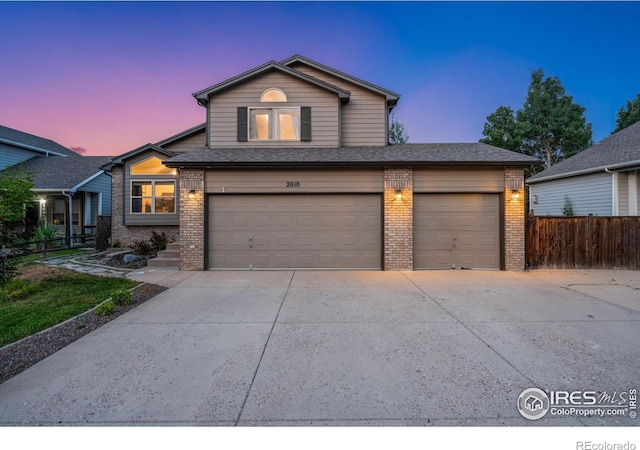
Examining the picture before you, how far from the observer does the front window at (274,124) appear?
414 inches

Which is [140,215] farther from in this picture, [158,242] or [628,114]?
[628,114]

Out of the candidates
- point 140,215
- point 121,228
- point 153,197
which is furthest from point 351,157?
point 121,228

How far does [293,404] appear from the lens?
2543 millimetres

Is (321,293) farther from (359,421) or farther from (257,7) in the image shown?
(257,7)

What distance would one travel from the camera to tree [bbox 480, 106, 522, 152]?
2848 cm

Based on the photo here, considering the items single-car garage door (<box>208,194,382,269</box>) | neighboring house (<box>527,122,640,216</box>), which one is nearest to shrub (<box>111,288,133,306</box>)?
single-car garage door (<box>208,194,382,269</box>)

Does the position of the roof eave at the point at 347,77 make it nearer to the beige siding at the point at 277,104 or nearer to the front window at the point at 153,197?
the beige siding at the point at 277,104

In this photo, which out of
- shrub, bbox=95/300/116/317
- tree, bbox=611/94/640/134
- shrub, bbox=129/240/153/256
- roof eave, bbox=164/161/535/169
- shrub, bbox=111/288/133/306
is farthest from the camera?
tree, bbox=611/94/640/134

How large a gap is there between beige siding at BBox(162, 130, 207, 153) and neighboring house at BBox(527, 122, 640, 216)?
15902 mm

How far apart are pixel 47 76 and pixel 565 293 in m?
24.4

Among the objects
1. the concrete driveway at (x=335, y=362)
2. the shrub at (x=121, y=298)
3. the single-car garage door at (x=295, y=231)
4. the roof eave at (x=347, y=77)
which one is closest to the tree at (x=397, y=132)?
the roof eave at (x=347, y=77)

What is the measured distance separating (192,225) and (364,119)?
7352 mm

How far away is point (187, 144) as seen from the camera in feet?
42.2

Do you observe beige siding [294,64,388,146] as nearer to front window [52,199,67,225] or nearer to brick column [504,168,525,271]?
brick column [504,168,525,271]
